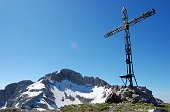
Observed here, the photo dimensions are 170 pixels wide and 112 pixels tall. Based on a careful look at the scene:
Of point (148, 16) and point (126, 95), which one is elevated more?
point (148, 16)

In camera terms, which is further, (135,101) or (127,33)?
(127,33)

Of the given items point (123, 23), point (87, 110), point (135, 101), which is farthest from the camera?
point (123, 23)

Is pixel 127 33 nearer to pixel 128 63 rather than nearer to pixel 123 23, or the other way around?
pixel 123 23

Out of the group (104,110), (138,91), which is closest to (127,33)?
(138,91)

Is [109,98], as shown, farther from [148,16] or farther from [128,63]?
[148,16]

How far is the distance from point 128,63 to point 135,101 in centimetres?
1522

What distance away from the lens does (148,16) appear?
230ft

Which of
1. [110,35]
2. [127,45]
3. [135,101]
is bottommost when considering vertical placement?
[135,101]

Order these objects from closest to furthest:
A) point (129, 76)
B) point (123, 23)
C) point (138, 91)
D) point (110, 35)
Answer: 1. point (138, 91)
2. point (129, 76)
3. point (123, 23)
4. point (110, 35)

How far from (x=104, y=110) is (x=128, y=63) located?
28.8 meters

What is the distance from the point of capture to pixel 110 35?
79750mm

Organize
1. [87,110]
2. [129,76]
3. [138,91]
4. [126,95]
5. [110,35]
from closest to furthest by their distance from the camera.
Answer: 1. [87,110]
2. [126,95]
3. [138,91]
4. [129,76]
5. [110,35]

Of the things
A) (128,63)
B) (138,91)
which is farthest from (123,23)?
(138,91)

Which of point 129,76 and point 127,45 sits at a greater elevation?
point 127,45
